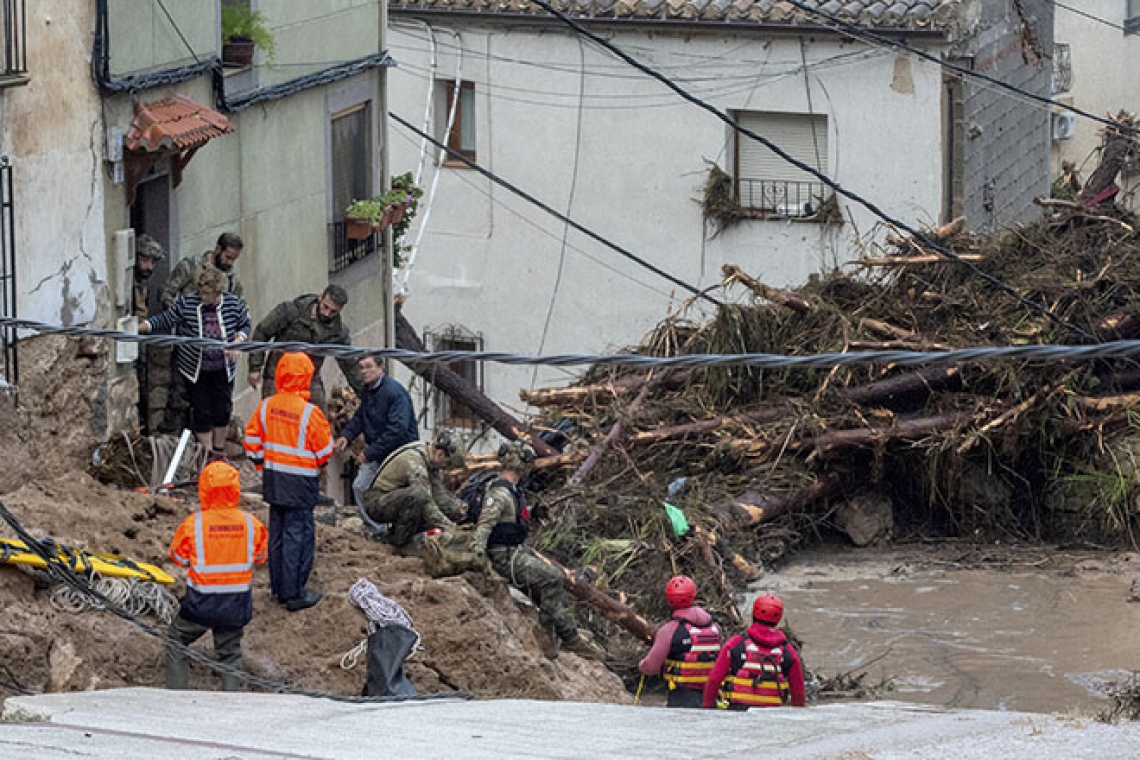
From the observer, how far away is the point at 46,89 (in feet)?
40.9

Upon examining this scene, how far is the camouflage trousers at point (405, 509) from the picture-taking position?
40.3 ft

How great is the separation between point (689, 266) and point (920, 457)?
7.24 m

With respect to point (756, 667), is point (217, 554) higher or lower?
higher

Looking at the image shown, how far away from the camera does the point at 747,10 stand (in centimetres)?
2244

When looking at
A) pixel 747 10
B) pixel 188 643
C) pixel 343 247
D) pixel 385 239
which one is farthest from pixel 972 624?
pixel 747 10

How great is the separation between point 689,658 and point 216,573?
2474 mm

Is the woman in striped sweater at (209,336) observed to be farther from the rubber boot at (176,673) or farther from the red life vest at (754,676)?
the red life vest at (754,676)

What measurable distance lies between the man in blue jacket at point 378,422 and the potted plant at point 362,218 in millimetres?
5338

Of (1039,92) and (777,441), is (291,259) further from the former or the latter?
(1039,92)

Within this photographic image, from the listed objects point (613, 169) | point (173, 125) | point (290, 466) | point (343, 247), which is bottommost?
point (290, 466)

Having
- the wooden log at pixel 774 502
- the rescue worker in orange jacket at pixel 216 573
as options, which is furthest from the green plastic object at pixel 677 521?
the rescue worker in orange jacket at pixel 216 573

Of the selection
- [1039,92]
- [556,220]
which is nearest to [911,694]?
[556,220]

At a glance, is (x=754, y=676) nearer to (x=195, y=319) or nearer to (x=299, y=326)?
(x=195, y=319)

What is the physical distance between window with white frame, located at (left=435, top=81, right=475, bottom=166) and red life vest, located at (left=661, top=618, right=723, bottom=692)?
14784 millimetres
